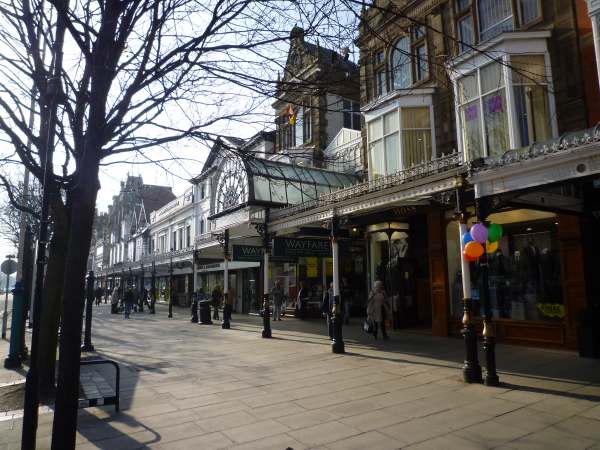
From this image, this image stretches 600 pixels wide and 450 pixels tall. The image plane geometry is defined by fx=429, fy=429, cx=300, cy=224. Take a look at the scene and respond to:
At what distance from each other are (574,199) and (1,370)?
13780 mm

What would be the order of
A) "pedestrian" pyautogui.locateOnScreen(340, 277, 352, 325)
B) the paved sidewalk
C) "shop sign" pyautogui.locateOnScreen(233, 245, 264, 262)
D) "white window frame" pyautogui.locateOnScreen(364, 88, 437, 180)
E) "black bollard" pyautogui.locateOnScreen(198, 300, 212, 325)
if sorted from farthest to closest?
"black bollard" pyautogui.locateOnScreen(198, 300, 212, 325), "pedestrian" pyautogui.locateOnScreen(340, 277, 352, 325), "shop sign" pyautogui.locateOnScreen(233, 245, 264, 262), "white window frame" pyautogui.locateOnScreen(364, 88, 437, 180), the paved sidewalk

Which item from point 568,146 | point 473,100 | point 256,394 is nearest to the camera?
point 568,146

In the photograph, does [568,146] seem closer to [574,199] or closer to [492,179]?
[492,179]

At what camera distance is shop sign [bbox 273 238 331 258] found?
1528 cm

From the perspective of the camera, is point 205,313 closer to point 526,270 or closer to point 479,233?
point 526,270

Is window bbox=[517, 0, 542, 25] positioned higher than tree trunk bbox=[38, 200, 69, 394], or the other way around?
window bbox=[517, 0, 542, 25]

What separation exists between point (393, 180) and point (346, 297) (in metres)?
8.51

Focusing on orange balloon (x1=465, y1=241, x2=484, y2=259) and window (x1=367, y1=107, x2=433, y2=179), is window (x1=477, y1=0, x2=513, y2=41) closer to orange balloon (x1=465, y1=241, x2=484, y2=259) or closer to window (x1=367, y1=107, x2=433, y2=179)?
window (x1=367, y1=107, x2=433, y2=179)

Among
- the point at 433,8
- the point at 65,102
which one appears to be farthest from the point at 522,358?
the point at 433,8

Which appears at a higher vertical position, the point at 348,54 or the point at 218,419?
the point at 348,54

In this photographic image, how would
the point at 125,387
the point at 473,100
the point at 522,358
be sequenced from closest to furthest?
the point at 125,387
the point at 522,358
the point at 473,100

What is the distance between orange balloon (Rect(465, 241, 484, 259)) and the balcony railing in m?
2.50

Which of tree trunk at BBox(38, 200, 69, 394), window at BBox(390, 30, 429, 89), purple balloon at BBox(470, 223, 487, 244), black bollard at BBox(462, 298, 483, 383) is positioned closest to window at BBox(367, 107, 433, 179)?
window at BBox(390, 30, 429, 89)

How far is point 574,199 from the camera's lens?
9.81m
